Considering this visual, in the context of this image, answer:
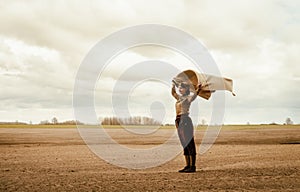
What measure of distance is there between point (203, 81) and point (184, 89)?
2.09 ft

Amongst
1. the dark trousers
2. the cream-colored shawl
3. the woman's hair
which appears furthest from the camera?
the woman's hair

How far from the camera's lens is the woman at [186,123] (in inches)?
481

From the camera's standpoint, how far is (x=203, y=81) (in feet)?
41.0

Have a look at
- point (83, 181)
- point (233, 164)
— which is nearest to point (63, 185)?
point (83, 181)

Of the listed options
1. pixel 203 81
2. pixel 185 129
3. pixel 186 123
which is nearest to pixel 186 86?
pixel 203 81

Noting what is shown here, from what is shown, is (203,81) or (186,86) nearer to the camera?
(203,81)

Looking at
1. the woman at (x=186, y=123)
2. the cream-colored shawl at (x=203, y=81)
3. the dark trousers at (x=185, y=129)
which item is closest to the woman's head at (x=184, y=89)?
the woman at (x=186, y=123)

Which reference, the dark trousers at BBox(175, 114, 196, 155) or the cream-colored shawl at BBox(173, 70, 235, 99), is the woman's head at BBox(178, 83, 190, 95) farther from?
the dark trousers at BBox(175, 114, 196, 155)

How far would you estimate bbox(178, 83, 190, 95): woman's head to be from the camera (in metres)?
12.6

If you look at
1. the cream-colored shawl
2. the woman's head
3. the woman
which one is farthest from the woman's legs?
the cream-colored shawl

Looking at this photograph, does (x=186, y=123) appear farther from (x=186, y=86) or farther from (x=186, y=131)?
(x=186, y=86)

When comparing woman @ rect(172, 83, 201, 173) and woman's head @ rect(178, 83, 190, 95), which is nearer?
woman @ rect(172, 83, 201, 173)

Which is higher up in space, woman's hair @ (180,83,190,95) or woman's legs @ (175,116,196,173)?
woman's hair @ (180,83,190,95)

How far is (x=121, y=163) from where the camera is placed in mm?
15922
